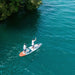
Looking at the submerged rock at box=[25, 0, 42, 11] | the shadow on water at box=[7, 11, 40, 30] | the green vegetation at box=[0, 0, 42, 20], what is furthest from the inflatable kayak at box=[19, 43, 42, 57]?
the submerged rock at box=[25, 0, 42, 11]

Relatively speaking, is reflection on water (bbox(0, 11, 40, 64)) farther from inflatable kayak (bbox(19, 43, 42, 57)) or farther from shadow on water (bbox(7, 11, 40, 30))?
inflatable kayak (bbox(19, 43, 42, 57))

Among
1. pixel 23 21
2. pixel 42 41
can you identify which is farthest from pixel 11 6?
pixel 42 41

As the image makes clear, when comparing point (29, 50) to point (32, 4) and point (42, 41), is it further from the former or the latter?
point (32, 4)

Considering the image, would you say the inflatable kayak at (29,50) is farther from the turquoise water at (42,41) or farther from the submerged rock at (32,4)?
the submerged rock at (32,4)

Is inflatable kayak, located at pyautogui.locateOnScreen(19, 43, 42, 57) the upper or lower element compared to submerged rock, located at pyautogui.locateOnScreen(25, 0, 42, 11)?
lower

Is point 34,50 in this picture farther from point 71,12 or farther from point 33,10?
point 71,12

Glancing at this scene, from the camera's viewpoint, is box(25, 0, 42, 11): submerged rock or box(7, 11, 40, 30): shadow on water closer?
box(7, 11, 40, 30): shadow on water

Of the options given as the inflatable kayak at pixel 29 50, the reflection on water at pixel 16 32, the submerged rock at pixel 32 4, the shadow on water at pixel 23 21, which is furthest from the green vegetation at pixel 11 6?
the inflatable kayak at pixel 29 50

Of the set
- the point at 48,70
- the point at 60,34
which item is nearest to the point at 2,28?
the point at 60,34
